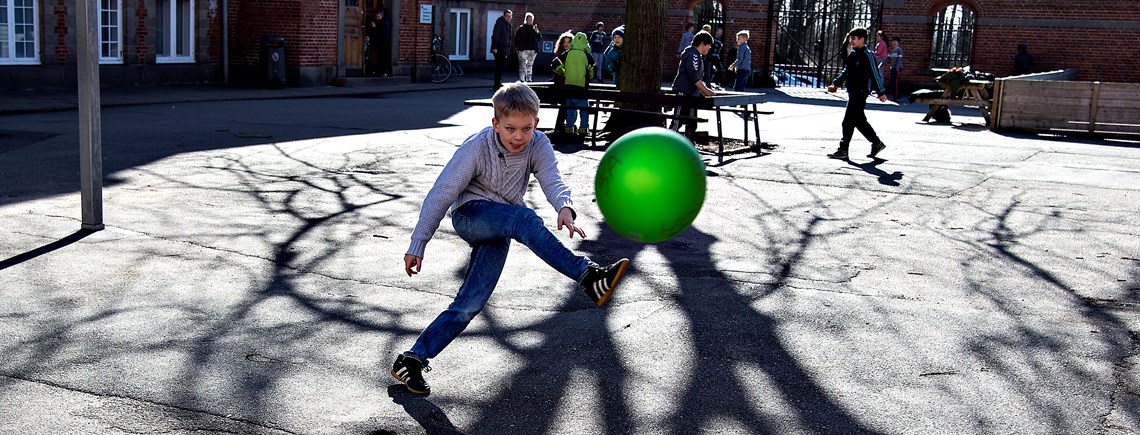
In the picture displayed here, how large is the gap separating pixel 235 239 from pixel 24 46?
1551 cm

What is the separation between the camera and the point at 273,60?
2505 centimetres

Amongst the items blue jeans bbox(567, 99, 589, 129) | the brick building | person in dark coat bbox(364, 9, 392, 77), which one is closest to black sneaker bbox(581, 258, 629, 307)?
blue jeans bbox(567, 99, 589, 129)

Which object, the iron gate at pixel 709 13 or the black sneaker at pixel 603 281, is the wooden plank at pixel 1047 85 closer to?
the black sneaker at pixel 603 281

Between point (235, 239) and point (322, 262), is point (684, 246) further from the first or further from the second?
point (235, 239)

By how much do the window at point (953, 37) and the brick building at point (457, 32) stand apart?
0.03 metres

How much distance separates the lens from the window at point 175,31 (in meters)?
24.3

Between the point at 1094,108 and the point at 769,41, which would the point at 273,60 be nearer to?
the point at 1094,108

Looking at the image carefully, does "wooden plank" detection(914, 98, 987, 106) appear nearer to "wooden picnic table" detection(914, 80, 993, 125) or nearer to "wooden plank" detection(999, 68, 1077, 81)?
"wooden picnic table" detection(914, 80, 993, 125)

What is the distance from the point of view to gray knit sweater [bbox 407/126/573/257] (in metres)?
4.72

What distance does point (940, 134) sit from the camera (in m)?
19.0

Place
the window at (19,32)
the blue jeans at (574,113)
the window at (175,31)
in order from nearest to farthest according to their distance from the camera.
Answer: the blue jeans at (574,113)
the window at (19,32)
the window at (175,31)

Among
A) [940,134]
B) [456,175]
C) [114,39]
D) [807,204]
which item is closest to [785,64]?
[940,134]

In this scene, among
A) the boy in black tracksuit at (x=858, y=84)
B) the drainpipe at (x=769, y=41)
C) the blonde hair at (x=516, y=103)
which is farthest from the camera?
the drainpipe at (x=769, y=41)

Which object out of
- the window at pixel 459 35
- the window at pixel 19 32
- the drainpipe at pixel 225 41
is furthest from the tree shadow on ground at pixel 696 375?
the window at pixel 459 35
